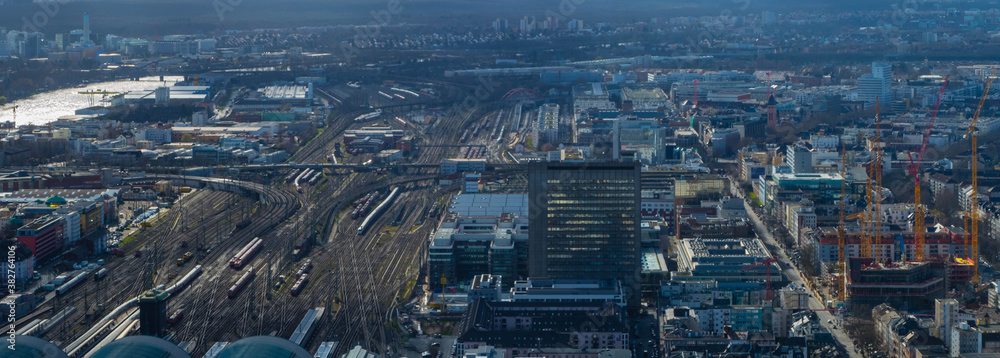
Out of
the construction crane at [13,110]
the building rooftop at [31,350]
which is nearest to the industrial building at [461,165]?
the construction crane at [13,110]

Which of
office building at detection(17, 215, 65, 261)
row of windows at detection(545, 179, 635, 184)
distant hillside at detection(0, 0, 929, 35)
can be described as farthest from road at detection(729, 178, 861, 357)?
distant hillside at detection(0, 0, 929, 35)

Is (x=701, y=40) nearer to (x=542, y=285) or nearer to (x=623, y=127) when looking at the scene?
(x=623, y=127)

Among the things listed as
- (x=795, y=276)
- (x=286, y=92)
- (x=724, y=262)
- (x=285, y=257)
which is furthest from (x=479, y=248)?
(x=286, y=92)

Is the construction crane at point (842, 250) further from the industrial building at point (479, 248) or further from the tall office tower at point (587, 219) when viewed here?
the industrial building at point (479, 248)

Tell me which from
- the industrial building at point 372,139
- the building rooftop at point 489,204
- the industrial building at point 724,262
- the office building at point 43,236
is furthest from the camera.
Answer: the industrial building at point 372,139

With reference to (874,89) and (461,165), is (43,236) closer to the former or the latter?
(461,165)

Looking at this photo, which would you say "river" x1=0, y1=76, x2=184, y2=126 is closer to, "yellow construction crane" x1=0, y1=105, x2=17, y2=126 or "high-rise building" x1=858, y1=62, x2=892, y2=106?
"yellow construction crane" x1=0, y1=105, x2=17, y2=126

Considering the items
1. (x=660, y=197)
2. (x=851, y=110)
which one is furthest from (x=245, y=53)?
(x=660, y=197)
